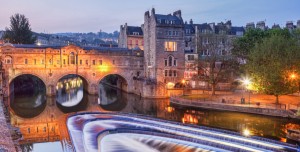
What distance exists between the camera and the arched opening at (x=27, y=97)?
48.4 meters

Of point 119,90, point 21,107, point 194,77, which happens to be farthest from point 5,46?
point 194,77

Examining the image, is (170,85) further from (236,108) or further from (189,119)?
(189,119)

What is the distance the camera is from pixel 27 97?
204ft

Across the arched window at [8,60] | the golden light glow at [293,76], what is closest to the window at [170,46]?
the golden light glow at [293,76]

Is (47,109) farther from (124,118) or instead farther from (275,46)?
(275,46)

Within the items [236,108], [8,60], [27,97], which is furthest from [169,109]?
[8,60]

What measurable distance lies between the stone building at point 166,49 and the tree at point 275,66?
2169 cm

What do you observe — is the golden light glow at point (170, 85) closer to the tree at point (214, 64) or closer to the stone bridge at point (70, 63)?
the stone bridge at point (70, 63)

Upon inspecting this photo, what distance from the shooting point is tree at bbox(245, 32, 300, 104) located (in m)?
41.7

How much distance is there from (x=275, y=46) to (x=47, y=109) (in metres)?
36.7

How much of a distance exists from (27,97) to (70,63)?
11.1 metres

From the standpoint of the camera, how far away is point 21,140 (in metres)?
29.4

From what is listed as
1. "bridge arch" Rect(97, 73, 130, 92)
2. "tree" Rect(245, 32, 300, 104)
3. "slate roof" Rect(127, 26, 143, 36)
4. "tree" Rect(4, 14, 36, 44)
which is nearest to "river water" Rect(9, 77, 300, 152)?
"bridge arch" Rect(97, 73, 130, 92)

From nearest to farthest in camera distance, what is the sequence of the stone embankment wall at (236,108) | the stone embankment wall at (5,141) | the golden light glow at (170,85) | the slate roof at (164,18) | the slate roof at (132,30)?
1. the stone embankment wall at (5,141)
2. the stone embankment wall at (236,108)
3. the slate roof at (164,18)
4. the golden light glow at (170,85)
5. the slate roof at (132,30)
